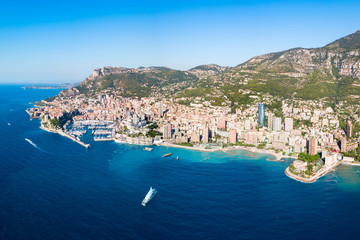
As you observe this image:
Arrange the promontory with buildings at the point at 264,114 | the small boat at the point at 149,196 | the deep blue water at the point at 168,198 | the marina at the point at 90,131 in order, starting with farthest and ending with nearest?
the marina at the point at 90,131
the promontory with buildings at the point at 264,114
the small boat at the point at 149,196
the deep blue water at the point at 168,198

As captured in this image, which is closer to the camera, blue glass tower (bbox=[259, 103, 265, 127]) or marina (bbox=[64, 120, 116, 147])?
marina (bbox=[64, 120, 116, 147])

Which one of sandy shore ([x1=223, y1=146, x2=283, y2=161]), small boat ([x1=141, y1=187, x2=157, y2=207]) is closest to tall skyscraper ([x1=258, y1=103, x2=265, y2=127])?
sandy shore ([x1=223, y1=146, x2=283, y2=161])

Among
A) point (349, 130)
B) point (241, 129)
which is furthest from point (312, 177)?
point (241, 129)

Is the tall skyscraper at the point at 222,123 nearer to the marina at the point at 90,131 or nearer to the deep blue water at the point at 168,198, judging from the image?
the deep blue water at the point at 168,198

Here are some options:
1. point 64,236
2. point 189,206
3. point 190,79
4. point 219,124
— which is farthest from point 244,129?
point 190,79

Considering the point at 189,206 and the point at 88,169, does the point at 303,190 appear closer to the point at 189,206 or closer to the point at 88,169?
the point at 189,206

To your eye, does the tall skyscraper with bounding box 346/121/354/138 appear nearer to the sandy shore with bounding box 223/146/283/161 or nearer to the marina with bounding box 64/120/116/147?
the sandy shore with bounding box 223/146/283/161

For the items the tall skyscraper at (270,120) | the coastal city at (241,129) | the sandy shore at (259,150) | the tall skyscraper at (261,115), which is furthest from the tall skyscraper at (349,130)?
the tall skyscraper at (261,115)
